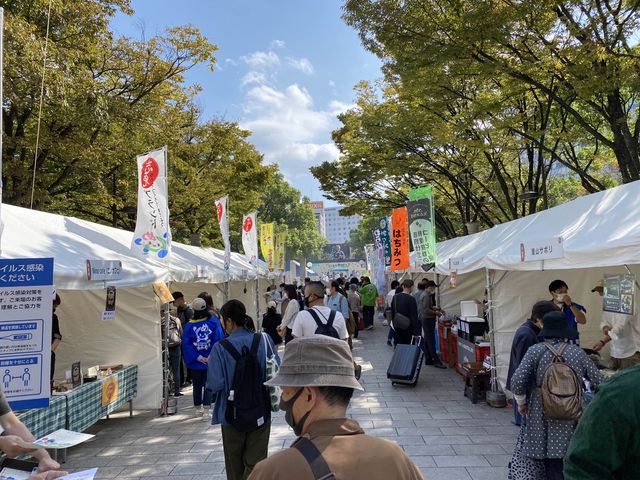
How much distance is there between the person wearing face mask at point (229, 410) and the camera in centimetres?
319

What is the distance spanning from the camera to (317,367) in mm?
1396

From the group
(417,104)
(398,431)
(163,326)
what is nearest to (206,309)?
(163,326)

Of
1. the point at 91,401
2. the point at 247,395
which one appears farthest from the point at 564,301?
the point at 91,401

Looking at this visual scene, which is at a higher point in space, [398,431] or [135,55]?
[135,55]

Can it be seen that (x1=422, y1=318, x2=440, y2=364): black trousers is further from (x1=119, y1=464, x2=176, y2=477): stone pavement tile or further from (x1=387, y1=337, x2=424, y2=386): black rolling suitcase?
(x1=119, y1=464, x2=176, y2=477): stone pavement tile

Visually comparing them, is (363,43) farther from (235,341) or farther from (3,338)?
(3,338)

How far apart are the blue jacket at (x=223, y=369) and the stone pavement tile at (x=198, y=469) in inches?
61.0

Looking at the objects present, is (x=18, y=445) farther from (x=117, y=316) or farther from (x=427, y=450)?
(x=117, y=316)

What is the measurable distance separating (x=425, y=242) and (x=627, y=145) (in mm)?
3932

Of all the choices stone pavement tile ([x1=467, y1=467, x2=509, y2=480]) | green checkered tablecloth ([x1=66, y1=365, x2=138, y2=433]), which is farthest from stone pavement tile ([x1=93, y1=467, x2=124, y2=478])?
stone pavement tile ([x1=467, y1=467, x2=509, y2=480])

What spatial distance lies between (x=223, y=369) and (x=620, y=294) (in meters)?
3.86

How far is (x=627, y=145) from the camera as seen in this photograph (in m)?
7.87

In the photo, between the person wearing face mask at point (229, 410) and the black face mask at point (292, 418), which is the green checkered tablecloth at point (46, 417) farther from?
the black face mask at point (292, 418)

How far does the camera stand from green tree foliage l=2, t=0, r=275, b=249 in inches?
310
